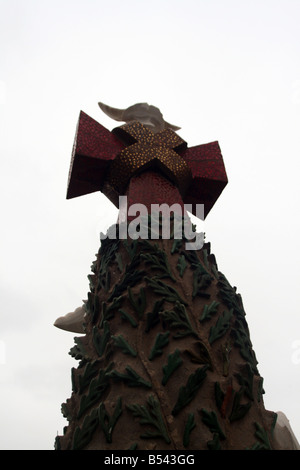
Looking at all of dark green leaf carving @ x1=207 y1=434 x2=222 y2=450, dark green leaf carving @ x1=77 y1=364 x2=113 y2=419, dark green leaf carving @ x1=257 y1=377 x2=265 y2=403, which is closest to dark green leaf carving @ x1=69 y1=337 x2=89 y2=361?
dark green leaf carving @ x1=77 y1=364 x2=113 y2=419

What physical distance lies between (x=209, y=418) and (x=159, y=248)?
3.80 feet

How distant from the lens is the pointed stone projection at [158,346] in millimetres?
→ 2000

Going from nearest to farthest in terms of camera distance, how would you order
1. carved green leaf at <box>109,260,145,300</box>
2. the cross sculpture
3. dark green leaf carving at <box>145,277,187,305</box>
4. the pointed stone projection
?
the pointed stone projection, dark green leaf carving at <box>145,277,187,305</box>, carved green leaf at <box>109,260,145,300</box>, the cross sculpture

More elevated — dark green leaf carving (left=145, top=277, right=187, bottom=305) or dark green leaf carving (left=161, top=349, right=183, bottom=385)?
dark green leaf carving (left=145, top=277, right=187, bottom=305)

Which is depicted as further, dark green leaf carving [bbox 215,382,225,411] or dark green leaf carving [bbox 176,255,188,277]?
dark green leaf carving [bbox 176,255,188,277]

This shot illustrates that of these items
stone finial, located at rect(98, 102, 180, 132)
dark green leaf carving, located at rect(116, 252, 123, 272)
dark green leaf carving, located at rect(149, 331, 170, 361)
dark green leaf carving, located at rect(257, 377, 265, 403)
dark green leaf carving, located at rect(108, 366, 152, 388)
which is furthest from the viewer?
stone finial, located at rect(98, 102, 180, 132)

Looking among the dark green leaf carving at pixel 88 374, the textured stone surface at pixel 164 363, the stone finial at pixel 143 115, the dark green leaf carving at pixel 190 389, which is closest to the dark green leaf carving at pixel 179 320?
the textured stone surface at pixel 164 363

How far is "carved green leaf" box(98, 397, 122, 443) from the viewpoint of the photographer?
77.8 inches

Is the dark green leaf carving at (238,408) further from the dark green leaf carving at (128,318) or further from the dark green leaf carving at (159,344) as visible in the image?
the dark green leaf carving at (128,318)

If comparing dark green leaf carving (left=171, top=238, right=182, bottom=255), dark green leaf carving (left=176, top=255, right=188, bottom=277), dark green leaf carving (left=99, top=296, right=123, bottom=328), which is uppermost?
dark green leaf carving (left=171, top=238, right=182, bottom=255)

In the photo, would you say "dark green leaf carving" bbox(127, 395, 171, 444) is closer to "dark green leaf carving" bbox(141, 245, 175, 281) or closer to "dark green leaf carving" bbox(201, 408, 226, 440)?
"dark green leaf carving" bbox(201, 408, 226, 440)

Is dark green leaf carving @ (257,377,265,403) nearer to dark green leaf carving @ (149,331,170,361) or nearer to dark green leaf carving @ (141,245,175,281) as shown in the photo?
dark green leaf carving @ (149,331,170,361)
